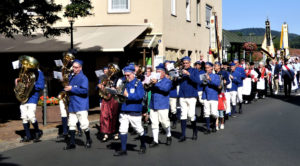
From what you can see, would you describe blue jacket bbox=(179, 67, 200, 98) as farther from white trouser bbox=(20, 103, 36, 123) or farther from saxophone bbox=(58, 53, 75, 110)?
white trouser bbox=(20, 103, 36, 123)

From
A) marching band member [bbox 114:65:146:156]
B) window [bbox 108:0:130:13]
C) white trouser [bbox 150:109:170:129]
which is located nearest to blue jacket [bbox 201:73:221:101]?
white trouser [bbox 150:109:170:129]

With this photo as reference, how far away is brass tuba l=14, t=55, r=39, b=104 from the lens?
33.5 ft

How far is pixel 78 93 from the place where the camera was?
9.21 meters

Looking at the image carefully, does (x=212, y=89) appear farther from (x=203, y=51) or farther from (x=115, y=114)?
(x=203, y=51)

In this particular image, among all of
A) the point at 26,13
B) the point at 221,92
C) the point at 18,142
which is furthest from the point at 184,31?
the point at 18,142

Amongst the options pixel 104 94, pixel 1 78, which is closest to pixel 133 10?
pixel 1 78

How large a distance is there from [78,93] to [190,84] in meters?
2.68

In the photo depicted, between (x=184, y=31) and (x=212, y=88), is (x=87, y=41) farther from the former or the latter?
(x=212, y=88)

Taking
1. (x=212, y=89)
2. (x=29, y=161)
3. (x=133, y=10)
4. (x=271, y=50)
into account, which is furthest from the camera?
(x=271, y=50)

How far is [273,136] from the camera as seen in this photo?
426 inches

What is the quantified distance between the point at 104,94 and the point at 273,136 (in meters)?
4.11

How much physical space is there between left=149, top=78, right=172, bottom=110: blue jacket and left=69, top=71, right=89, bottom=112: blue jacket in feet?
4.67

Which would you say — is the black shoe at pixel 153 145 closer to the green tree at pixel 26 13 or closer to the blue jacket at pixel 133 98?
the blue jacket at pixel 133 98

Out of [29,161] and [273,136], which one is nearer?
[29,161]
